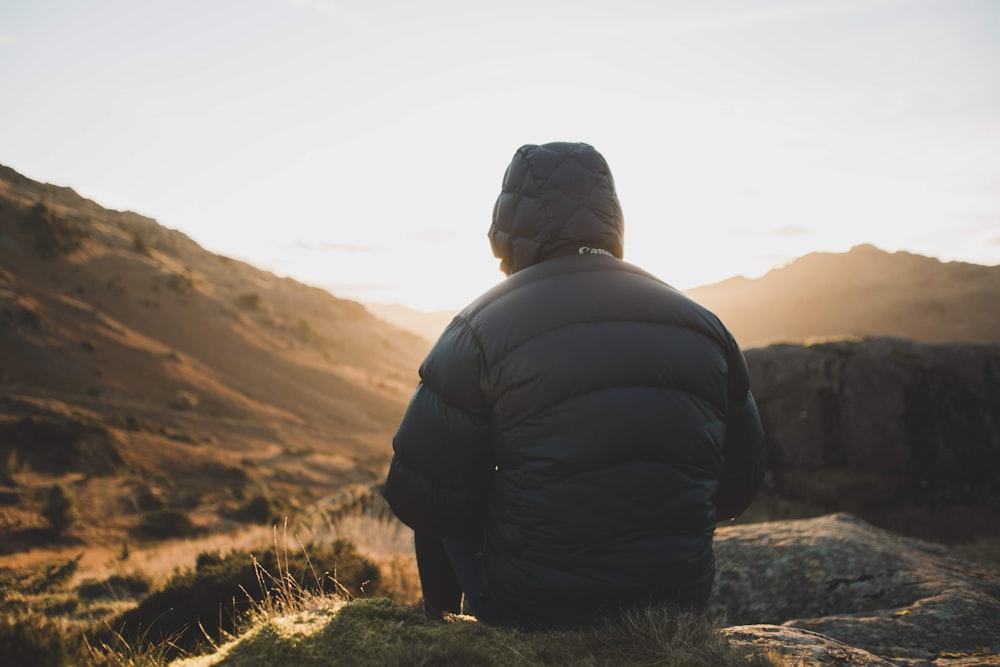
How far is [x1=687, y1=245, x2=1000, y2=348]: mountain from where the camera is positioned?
55.4 meters

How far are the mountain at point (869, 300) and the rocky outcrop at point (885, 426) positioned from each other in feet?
124

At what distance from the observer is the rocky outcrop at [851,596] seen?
2.46 metres

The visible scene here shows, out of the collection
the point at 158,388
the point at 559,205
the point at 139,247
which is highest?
the point at 139,247

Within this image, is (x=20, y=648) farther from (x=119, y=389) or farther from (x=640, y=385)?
(x=119, y=389)

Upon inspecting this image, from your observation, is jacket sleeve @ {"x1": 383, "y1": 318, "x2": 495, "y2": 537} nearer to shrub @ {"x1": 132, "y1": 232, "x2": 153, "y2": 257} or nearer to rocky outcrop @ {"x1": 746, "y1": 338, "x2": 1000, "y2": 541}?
rocky outcrop @ {"x1": 746, "y1": 338, "x2": 1000, "y2": 541}

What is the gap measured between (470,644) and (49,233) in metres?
42.3

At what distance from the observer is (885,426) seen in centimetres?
881

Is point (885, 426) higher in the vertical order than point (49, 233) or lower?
lower

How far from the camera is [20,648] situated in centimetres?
408

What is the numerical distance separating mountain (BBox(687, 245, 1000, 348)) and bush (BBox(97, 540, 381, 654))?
151ft

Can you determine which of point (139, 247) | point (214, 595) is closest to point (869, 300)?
point (139, 247)

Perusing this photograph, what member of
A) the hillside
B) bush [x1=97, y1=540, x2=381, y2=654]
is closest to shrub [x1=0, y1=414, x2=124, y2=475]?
the hillside

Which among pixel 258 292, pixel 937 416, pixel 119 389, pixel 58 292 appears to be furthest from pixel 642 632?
pixel 258 292

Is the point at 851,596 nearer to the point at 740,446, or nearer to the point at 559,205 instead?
the point at 740,446
